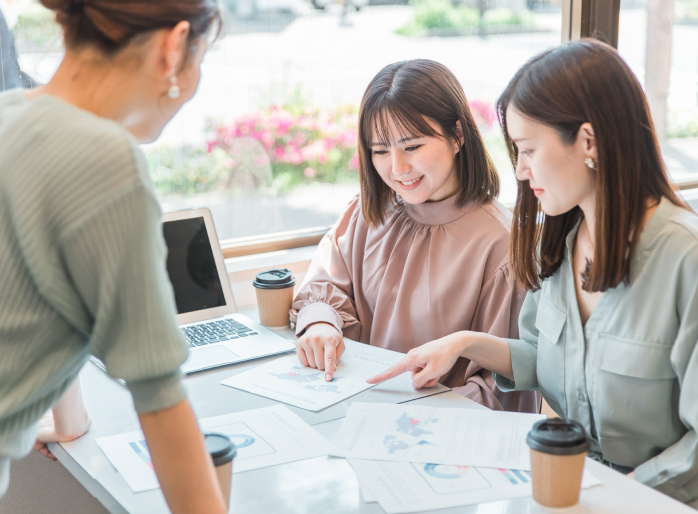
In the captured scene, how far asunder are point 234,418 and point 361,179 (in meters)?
0.79

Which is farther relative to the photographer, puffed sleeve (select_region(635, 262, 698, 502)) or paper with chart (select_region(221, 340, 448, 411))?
paper with chart (select_region(221, 340, 448, 411))

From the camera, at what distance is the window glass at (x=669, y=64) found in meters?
2.78

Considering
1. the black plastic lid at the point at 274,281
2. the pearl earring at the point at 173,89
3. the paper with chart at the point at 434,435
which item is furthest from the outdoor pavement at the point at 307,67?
the pearl earring at the point at 173,89

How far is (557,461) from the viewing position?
2.93 ft

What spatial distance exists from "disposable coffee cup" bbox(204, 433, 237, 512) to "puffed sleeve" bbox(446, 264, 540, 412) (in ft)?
2.38

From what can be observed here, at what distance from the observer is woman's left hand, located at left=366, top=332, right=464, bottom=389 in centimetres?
133

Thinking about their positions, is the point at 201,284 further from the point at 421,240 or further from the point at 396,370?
the point at 396,370

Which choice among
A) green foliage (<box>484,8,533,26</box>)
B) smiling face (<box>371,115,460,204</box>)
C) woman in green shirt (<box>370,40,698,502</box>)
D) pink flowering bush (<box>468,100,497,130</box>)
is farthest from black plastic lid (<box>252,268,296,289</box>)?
green foliage (<box>484,8,533,26</box>)

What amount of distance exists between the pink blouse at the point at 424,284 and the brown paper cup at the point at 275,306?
31mm

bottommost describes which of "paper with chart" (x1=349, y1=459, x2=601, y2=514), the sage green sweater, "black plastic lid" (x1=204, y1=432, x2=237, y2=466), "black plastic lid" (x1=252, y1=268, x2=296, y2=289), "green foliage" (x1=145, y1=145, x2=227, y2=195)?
"paper with chart" (x1=349, y1=459, x2=601, y2=514)

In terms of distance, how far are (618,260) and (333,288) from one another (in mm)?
823

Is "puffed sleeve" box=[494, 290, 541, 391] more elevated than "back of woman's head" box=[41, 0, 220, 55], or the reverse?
"back of woman's head" box=[41, 0, 220, 55]

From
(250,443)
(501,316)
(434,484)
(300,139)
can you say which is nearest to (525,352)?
(501,316)

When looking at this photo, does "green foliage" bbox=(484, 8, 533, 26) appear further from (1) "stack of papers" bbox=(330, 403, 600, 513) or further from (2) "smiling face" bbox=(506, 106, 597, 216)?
(1) "stack of papers" bbox=(330, 403, 600, 513)
